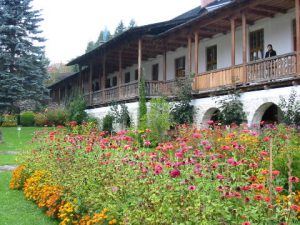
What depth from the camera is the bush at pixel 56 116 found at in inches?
1173

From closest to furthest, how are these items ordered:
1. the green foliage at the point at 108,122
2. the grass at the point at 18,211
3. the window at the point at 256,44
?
the grass at the point at 18,211 < the window at the point at 256,44 < the green foliage at the point at 108,122

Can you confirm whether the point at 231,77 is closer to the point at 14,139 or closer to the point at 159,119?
the point at 159,119

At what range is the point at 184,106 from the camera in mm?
18047

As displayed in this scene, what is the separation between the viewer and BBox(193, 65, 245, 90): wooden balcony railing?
15.8 metres

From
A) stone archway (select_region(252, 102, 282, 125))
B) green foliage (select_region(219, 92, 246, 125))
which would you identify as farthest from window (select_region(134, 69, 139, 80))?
green foliage (select_region(219, 92, 246, 125))

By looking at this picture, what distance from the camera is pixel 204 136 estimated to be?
873cm

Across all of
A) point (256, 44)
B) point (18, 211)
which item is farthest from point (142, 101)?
point (18, 211)

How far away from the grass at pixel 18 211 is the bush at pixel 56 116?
63.9ft

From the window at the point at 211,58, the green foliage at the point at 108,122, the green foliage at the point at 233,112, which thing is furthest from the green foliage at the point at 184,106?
the green foliage at the point at 108,122

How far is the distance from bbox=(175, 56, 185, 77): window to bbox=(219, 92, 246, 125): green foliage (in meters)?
8.38

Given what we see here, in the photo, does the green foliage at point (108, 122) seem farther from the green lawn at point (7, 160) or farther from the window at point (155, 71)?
the green lawn at point (7, 160)

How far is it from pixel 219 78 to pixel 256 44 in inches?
109

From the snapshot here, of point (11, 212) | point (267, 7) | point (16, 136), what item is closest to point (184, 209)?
point (11, 212)

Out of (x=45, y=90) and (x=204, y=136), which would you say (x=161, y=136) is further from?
(x=45, y=90)
